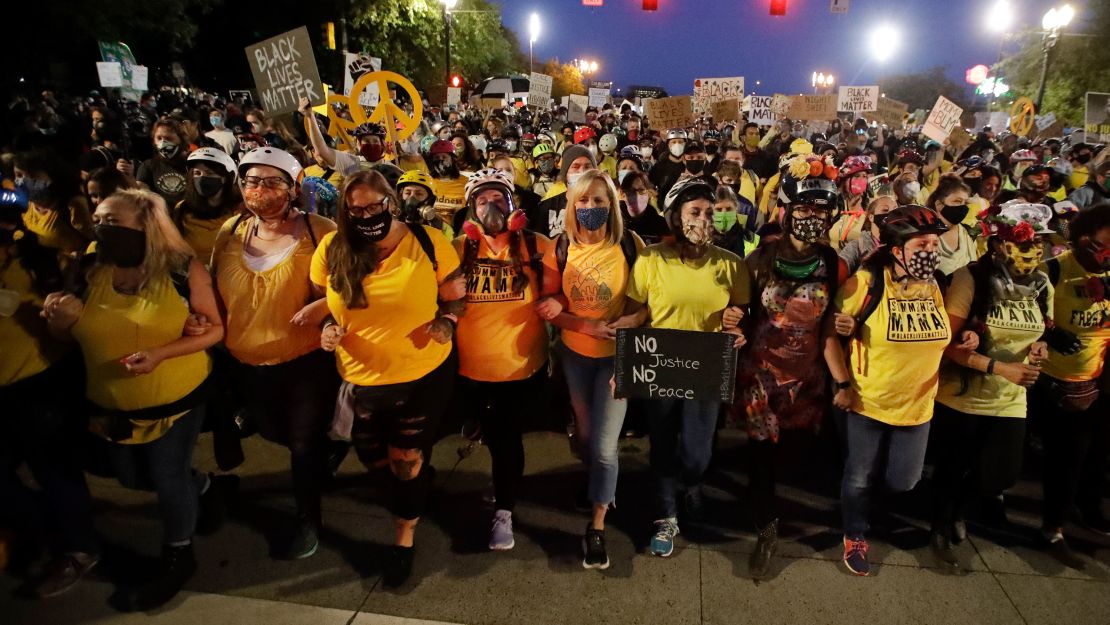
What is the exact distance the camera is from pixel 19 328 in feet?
10.0

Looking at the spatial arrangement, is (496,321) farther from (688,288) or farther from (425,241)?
(688,288)

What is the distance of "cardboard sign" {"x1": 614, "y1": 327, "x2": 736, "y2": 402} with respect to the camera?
324 centimetres

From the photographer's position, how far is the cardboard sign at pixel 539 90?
610 inches

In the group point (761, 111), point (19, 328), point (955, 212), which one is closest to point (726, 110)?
point (761, 111)

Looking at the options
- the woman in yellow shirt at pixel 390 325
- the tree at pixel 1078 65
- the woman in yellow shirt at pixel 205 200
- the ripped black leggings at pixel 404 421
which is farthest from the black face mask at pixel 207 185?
the tree at pixel 1078 65

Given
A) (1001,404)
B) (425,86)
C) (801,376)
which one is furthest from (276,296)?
(425,86)

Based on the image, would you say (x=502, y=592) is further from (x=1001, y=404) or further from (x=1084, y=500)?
(x=1084, y=500)

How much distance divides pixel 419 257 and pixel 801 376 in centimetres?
218

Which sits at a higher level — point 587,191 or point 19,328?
point 587,191

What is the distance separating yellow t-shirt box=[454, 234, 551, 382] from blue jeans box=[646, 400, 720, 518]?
822 millimetres

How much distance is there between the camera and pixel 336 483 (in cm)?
449

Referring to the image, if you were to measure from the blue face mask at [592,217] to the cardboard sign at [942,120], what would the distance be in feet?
29.8

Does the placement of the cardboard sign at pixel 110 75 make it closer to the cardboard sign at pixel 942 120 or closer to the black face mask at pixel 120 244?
the black face mask at pixel 120 244

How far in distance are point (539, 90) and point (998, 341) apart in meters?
13.8
